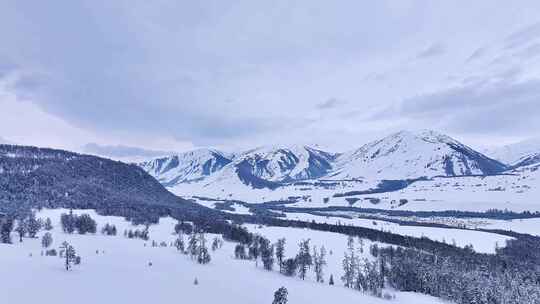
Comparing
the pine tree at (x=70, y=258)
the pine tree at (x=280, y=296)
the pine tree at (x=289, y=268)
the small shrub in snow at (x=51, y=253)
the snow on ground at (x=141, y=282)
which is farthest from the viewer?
the pine tree at (x=289, y=268)

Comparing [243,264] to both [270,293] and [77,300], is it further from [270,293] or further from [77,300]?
[77,300]

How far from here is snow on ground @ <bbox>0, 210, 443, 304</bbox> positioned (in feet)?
391

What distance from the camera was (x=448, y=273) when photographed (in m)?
189

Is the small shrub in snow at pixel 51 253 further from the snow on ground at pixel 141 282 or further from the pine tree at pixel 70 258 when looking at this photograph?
the pine tree at pixel 70 258

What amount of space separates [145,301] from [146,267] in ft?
164

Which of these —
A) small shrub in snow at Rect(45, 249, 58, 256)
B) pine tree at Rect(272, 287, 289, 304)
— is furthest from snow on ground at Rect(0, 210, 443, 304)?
pine tree at Rect(272, 287, 289, 304)

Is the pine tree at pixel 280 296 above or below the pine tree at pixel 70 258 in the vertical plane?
below

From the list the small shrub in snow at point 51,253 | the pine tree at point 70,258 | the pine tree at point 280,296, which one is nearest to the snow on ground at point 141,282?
the pine tree at point 70,258

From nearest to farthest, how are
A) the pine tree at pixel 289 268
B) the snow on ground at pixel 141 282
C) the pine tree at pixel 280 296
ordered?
the snow on ground at pixel 141 282
the pine tree at pixel 280 296
the pine tree at pixel 289 268

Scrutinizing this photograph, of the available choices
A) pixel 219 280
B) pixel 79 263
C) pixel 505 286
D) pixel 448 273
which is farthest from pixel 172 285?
pixel 505 286

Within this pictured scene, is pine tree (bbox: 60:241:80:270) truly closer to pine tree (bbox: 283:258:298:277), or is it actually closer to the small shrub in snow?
the small shrub in snow

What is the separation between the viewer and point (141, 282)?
139 m

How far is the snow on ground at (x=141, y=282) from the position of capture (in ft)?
391

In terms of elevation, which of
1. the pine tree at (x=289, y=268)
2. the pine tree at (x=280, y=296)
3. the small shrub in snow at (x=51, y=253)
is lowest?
the pine tree at (x=289, y=268)
